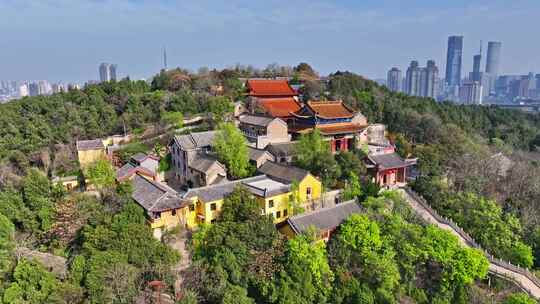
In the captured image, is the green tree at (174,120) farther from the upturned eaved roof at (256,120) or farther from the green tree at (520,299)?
the green tree at (520,299)

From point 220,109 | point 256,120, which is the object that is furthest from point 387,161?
point 220,109

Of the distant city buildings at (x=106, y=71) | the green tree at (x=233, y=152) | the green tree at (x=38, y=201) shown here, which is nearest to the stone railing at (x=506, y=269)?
the green tree at (x=233, y=152)

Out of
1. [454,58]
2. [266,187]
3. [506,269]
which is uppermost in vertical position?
[454,58]

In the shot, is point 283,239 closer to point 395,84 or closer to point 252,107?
point 252,107

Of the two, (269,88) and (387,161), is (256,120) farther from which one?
(387,161)

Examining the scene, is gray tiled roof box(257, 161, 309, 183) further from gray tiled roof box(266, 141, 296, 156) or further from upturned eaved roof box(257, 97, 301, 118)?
upturned eaved roof box(257, 97, 301, 118)

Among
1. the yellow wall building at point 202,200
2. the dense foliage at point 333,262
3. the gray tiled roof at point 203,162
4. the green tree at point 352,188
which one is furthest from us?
the gray tiled roof at point 203,162
